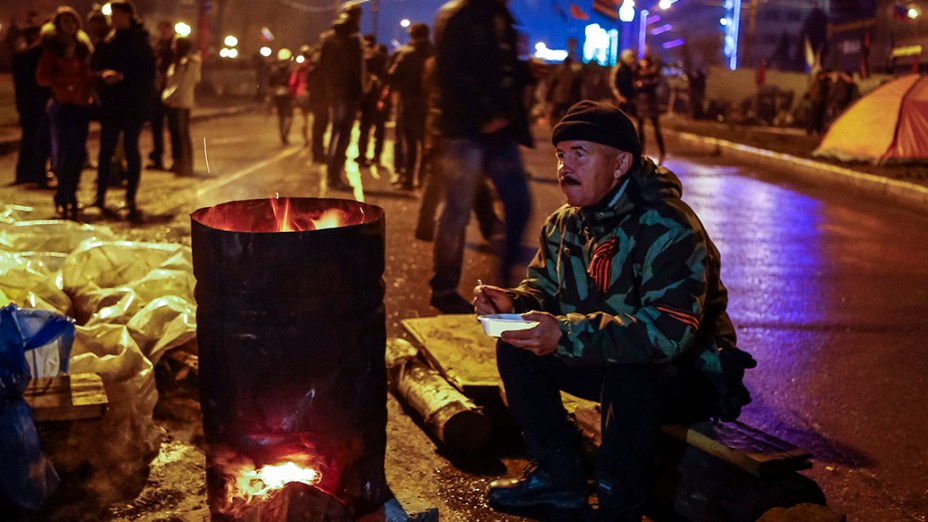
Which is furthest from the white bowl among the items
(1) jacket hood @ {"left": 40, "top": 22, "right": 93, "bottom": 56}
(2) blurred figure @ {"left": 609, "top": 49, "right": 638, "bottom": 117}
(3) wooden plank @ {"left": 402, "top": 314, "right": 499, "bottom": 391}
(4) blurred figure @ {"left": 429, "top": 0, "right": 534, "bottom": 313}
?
(2) blurred figure @ {"left": 609, "top": 49, "right": 638, "bottom": 117}

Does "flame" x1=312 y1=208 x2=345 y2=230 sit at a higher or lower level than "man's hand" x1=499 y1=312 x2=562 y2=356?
higher

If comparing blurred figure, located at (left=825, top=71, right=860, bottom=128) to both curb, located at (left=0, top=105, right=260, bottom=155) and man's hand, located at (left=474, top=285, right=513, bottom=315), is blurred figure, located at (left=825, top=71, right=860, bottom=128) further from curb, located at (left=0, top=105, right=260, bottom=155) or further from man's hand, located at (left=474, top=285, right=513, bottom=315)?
man's hand, located at (left=474, top=285, right=513, bottom=315)

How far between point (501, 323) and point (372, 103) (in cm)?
1222

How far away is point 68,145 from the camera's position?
30.0 feet

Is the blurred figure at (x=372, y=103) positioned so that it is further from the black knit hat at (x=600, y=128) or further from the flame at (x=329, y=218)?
the black knit hat at (x=600, y=128)

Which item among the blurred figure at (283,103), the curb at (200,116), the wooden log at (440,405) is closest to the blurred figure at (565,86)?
the blurred figure at (283,103)

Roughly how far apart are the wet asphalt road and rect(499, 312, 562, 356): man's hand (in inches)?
27.8

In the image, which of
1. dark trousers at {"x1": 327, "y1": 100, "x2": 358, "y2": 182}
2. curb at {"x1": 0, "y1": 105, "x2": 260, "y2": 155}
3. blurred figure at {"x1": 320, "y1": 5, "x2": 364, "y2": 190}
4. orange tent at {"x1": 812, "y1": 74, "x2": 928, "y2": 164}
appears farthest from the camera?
orange tent at {"x1": 812, "y1": 74, "x2": 928, "y2": 164}

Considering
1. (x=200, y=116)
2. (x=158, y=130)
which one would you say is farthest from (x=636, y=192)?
(x=200, y=116)

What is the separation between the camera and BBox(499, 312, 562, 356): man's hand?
9.67 feet

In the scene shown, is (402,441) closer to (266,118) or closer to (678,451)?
(678,451)

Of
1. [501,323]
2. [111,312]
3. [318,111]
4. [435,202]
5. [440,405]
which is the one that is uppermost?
[318,111]

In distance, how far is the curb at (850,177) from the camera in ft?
41.4

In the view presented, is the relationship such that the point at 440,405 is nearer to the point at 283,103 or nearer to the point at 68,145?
the point at 68,145
